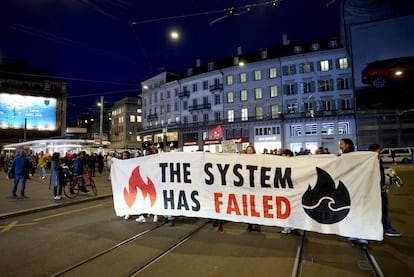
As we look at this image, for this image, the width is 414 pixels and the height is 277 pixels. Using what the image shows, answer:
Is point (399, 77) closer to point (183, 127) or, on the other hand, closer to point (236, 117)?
point (236, 117)

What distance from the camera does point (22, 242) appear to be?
18.6 ft

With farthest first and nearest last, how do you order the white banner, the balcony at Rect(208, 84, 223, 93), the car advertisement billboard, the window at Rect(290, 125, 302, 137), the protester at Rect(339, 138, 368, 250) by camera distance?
the balcony at Rect(208, 84, 223, 93), the window at Rect(290, 125, 302, 137), the car advertisement billboard, the protester at Rect(339, 138, 368, 250), the white banner

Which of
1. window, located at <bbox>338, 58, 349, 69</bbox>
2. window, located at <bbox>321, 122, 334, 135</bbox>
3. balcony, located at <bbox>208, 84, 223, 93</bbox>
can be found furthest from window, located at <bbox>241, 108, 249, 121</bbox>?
window, located at <bbox>338, 58, 349, 69</bbox>

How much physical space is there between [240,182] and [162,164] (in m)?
2.12

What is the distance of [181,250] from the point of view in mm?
5023

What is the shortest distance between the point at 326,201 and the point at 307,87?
43.9 meters

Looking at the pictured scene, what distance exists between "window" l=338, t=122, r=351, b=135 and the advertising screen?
53063mm

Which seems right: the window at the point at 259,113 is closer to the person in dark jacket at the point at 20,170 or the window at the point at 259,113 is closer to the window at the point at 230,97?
the window at the point at 230,97

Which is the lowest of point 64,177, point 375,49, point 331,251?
point 331,251

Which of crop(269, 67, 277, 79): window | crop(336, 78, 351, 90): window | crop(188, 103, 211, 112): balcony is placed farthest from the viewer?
crop(188, 103, 211, 112): balcony

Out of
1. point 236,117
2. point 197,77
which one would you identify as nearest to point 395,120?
point 236,117

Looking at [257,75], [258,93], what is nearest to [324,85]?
[258,93]

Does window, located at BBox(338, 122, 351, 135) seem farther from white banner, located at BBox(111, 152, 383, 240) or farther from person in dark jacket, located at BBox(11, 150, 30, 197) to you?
person in dark jacket, located at BBox(11, 150, 30, 197)

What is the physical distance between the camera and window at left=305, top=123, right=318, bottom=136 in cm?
4353
